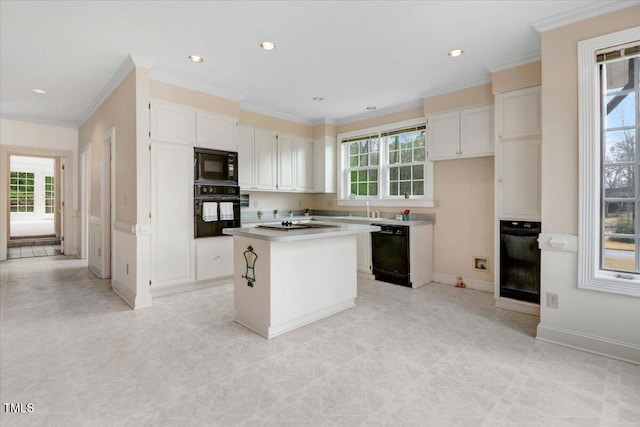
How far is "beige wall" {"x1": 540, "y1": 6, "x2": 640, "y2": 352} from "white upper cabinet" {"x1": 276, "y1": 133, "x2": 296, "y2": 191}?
149 inches

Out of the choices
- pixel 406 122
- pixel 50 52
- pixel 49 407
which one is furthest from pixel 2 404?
pixel 406 122

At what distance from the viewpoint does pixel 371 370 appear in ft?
7.23

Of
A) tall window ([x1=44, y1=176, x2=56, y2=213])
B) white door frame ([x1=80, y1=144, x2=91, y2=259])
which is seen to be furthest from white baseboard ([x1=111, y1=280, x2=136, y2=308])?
tall window ([x1=44, y1=176, x2=56, y2=213])

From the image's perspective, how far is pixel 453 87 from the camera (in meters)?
4.20

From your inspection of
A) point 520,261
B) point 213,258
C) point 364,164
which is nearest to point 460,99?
point 364,164

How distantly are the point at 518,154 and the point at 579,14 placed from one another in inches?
51.1

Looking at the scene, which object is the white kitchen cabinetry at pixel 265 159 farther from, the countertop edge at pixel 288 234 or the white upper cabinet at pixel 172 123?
→ the countertop edge at pixel 288 234

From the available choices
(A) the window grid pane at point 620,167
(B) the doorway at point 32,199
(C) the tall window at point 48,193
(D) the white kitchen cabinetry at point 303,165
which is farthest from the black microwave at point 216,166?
(C) the tall window at point 48,193

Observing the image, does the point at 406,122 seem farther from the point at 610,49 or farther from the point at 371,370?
the point at 371,370

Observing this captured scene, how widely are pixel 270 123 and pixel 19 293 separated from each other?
412 cm

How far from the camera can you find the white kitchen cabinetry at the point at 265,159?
16.9 ft

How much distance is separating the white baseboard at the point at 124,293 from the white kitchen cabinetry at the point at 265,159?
2281 mm

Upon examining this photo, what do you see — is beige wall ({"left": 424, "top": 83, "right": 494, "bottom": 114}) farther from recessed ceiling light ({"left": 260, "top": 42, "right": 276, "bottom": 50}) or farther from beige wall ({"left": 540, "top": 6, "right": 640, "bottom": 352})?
recessed ceiling light ({"left": 260, "top": 42, "right": 276, "bottom": 50})

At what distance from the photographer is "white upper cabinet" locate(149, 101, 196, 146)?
3757mm
